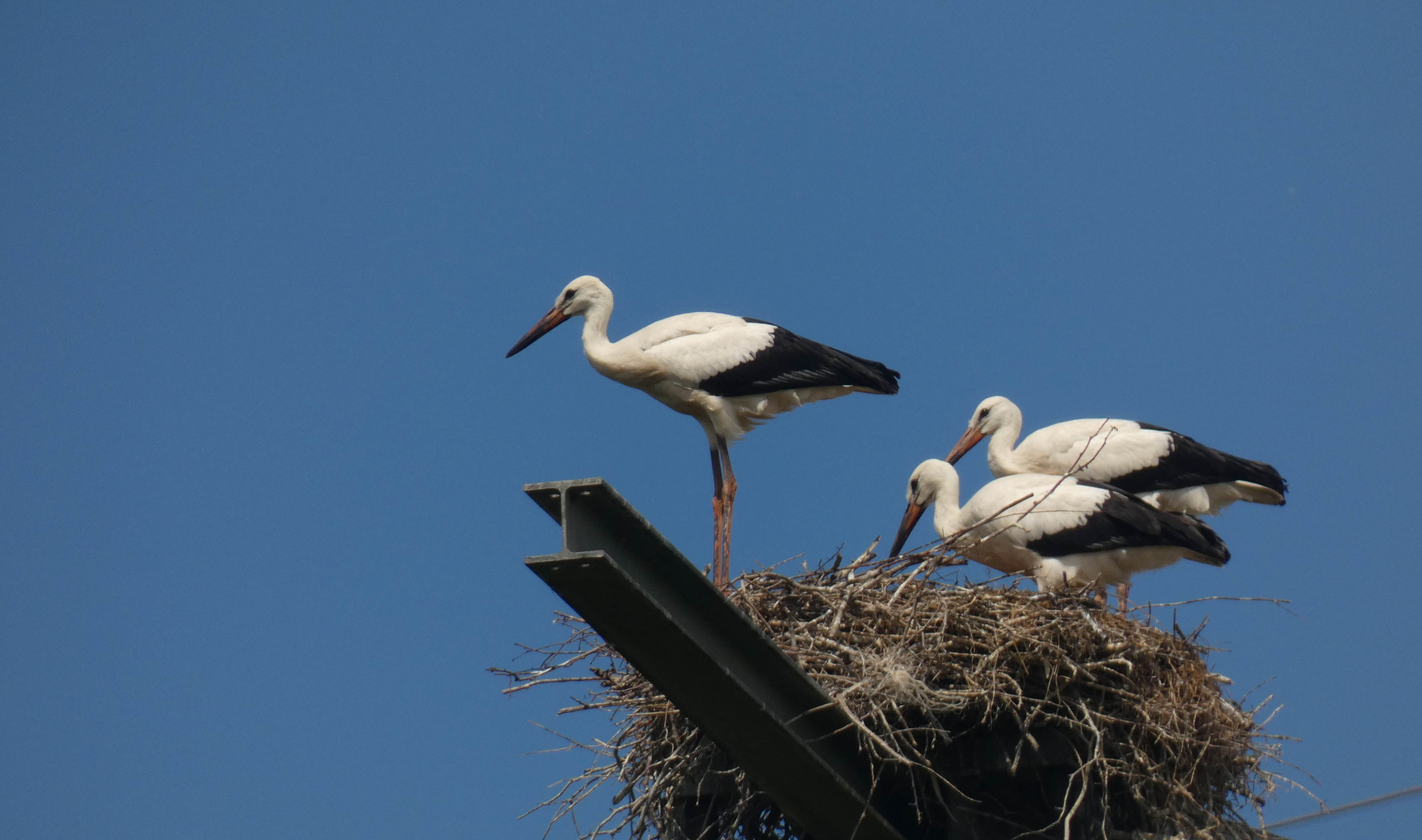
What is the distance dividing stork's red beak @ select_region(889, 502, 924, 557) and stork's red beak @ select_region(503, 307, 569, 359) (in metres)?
2.44

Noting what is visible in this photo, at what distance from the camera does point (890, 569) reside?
6.41 metres

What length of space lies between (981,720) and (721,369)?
148 inches

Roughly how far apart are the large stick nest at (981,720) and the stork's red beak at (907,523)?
2270 mm

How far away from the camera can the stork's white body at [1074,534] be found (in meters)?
7.61

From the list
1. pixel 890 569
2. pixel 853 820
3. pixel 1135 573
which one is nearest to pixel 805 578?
pixel 890 569

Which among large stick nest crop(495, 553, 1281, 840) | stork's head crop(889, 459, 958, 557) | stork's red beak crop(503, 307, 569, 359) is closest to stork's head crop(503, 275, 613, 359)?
stork's red beak crop(503, 307, 569, 359)

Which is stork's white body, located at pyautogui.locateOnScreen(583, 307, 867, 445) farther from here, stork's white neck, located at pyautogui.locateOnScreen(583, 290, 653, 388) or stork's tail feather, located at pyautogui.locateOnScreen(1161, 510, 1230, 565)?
stork's tail feather, located at pyautogui.locateOnScreen(1161, 510, 1230, 565)

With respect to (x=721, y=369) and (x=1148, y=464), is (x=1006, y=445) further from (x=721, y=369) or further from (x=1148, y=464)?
(x=721, y=369)

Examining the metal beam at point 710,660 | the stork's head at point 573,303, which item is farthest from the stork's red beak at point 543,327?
the metal beam at point 710,660

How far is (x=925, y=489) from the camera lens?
8.40 metres

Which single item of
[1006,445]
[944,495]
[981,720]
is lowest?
[981,720]

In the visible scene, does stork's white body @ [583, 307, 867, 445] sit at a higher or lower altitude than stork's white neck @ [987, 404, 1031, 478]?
higher

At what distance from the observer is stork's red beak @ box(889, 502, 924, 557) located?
856 centimetres

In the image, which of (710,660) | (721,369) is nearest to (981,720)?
(710,660)
